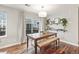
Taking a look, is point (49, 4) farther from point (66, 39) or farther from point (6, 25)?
point (6, 25)

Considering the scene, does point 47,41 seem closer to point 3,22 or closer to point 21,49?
point 21,49

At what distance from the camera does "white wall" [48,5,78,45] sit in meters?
1.49

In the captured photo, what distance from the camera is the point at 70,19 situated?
1518 millimetres

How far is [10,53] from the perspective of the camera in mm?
1465

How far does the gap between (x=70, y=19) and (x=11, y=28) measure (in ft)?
3.27

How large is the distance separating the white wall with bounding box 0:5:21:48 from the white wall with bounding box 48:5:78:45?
597mm

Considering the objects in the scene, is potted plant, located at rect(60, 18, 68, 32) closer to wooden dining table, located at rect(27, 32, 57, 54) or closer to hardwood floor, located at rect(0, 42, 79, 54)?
wooden dining table, located at rect(27, 32, 57, 54)

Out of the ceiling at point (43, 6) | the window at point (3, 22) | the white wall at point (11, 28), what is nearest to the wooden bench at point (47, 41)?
the white wall at point (11, 28)

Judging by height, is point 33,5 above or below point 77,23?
above

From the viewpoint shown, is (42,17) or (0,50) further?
(42,17)

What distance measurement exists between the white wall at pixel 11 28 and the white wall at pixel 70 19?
597 mm

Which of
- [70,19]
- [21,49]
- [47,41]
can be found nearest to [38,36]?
[47,41]
